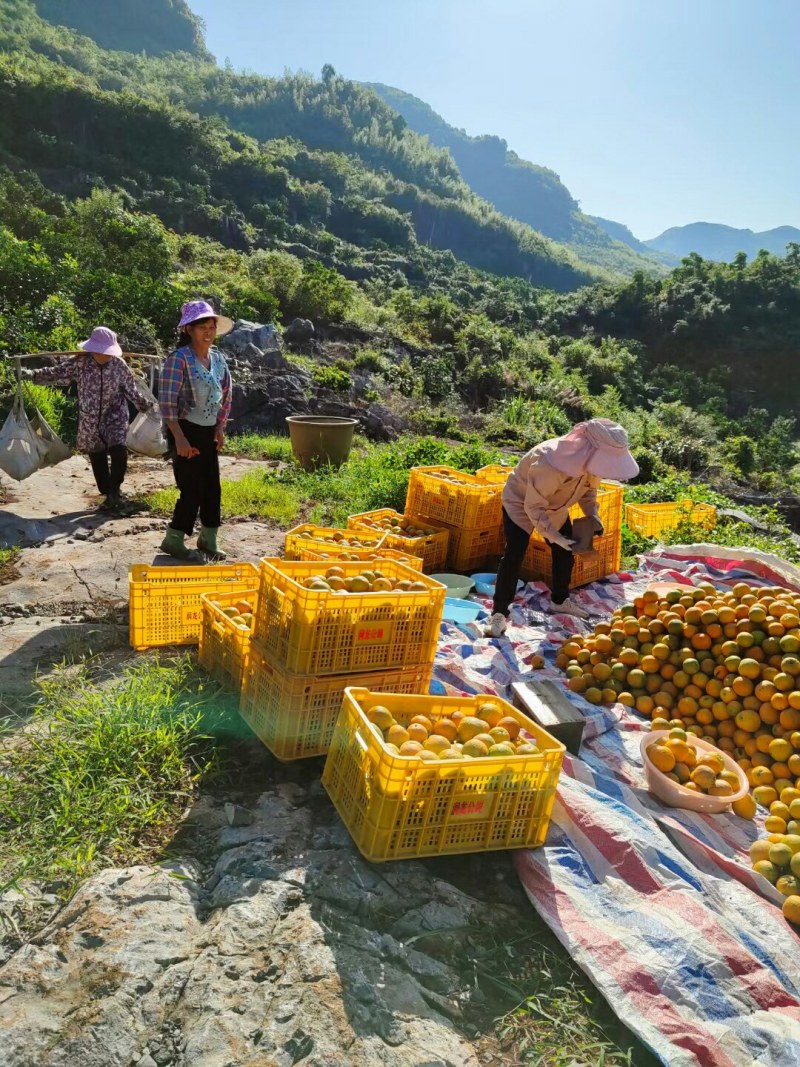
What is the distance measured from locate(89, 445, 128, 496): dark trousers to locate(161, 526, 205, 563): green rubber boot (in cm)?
171

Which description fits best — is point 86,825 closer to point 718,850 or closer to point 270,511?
point 718,850

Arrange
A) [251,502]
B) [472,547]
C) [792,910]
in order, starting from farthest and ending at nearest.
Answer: [251,502]
[472,547]
[792,910]

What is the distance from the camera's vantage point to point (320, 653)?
2.66 meters

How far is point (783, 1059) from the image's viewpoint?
181 cm

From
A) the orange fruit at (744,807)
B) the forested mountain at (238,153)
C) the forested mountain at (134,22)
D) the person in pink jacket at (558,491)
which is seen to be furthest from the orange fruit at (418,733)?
the forested mountain at (134,22)

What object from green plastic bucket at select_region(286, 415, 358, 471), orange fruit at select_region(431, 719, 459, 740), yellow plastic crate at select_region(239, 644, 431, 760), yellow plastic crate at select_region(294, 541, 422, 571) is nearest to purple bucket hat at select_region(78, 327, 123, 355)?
green plastic bucket at select_region(286, 415, 358, 471)

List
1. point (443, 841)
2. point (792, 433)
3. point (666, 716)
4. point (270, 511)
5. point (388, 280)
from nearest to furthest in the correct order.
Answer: point (443, 841) < point (666, 716) < point (270, 511) < point (792, 433) < point (388, 280)

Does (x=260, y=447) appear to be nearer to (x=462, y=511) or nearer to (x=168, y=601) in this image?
(x=462, y=511)

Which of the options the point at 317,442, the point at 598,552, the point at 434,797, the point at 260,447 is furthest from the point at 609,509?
the point at 260,447

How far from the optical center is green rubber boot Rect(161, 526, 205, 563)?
5.00 meters

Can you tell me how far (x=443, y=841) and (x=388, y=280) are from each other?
5324 cm

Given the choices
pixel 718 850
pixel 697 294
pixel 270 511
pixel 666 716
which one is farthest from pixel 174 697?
pixel 697 294

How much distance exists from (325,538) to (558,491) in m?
1.64

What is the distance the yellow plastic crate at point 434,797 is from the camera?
2.14m
